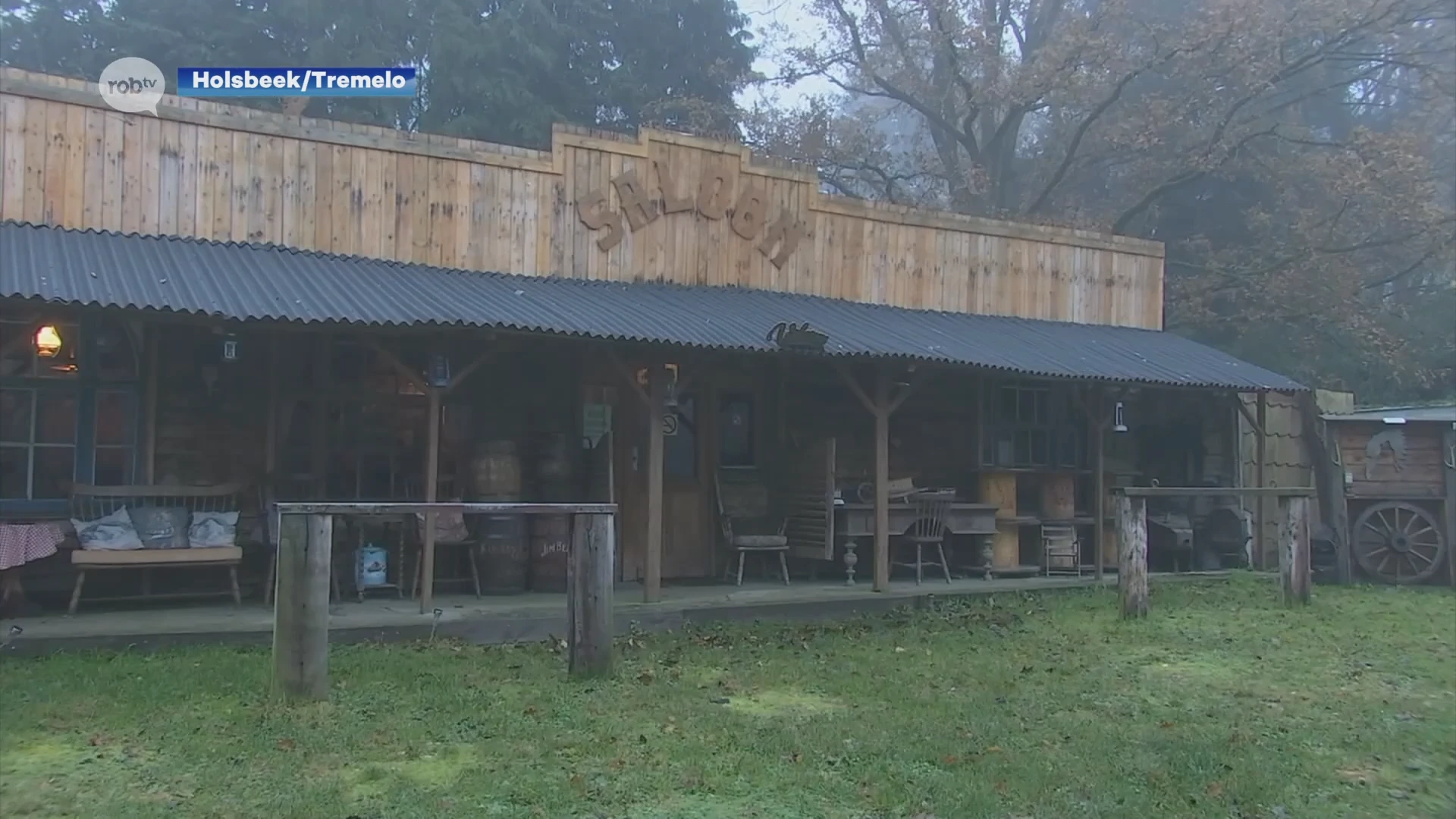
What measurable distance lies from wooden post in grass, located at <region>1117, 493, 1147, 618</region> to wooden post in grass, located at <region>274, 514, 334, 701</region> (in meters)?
6.81

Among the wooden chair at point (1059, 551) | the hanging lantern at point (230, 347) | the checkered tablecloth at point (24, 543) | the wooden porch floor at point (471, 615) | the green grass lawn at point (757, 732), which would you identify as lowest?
the green grass lawn at point (757, 732)

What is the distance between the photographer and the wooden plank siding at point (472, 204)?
9656mm

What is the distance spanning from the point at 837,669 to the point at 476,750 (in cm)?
320

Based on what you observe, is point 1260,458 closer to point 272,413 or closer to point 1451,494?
point 1451,494

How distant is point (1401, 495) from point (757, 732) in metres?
11.4

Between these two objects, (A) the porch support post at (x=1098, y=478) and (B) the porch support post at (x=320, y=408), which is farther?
(A) the porch support post at (x=1098, y=478)

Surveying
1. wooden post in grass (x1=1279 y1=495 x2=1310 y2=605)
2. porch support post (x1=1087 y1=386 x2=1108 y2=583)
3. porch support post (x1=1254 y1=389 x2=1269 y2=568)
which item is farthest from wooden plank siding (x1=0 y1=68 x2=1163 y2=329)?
wooden post in grass (x1=1279 y1=495 x2=1310 y2=605)

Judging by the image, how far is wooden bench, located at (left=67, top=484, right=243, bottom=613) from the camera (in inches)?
349

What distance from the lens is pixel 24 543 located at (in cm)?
844

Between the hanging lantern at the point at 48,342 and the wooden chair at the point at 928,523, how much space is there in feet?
25.8

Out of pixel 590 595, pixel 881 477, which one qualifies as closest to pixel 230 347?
pixel 590 595

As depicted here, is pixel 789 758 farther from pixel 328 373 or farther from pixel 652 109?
pixel 652 109

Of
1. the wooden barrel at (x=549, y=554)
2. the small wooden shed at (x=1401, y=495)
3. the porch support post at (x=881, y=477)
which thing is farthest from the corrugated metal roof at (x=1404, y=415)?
the wooden barrel at (x=549, y=554)

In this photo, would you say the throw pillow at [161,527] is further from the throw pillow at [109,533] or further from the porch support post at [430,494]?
the porch support post at [430,494]
